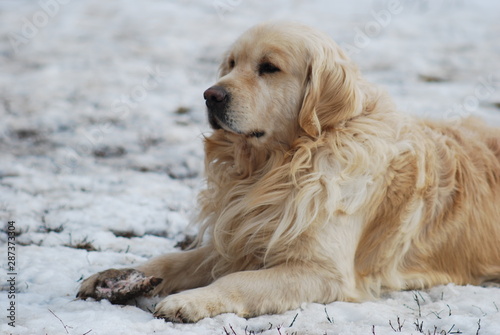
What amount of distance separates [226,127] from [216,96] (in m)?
0.19

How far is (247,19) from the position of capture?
14148mm

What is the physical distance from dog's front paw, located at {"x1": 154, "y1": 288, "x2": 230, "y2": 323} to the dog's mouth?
933 mm

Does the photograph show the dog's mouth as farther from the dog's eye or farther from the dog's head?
the dog's eye

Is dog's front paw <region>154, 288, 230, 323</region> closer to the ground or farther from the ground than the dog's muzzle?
closer to the ground

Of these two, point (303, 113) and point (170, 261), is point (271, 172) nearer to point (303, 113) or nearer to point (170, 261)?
point (303, 113)

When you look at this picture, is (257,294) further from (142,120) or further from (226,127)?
(142,120)

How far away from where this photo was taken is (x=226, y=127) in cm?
336

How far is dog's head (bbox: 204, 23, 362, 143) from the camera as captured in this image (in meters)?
3.34

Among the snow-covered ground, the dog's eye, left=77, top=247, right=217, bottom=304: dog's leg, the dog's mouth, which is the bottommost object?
the snow-covered ground

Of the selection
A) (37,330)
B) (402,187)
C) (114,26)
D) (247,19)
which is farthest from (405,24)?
(37,330)

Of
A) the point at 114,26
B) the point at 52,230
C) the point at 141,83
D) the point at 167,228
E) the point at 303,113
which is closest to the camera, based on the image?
the point at 303,113

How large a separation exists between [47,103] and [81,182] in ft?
9.70

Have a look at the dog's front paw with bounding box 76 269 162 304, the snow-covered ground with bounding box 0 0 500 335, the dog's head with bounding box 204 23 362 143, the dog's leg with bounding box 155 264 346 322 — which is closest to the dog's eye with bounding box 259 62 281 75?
the dog's head with bounding box 204 23 362 143

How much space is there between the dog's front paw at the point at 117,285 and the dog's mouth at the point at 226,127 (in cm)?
92
